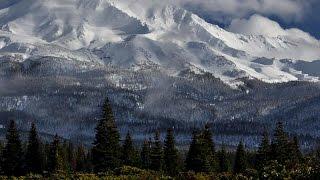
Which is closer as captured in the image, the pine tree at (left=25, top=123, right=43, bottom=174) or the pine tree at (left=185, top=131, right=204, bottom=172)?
the pine tree at (left=185, top=131, right=204, bottom=172)

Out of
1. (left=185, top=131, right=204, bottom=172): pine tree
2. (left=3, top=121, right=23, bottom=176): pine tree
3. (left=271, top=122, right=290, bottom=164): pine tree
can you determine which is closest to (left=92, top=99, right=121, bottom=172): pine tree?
(left=185, top=131, right=204, bottom=172): pine tree

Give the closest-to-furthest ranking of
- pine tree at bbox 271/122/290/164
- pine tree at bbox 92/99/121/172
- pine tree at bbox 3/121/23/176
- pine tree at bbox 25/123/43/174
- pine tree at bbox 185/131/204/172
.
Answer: pine tree at bbox 185/131/204/172 → pine tree at bbox 92/99/121/172 → pine tree at bbox 3/121/23/176 → pine tree at bbox 271/122/290/164 → pine tree at bbox 25/123/43/174

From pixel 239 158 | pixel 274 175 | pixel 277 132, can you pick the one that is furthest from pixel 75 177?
pixel 239 158

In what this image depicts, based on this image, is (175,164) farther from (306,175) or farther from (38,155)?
(306,175)

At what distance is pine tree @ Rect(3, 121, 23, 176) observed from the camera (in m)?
69.4

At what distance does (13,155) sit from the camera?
69812 millimetres

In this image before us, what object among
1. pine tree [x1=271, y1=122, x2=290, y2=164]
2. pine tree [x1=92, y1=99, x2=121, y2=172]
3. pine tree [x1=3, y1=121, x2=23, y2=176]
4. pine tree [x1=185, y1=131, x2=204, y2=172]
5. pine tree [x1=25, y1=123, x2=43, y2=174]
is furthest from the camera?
pine tree [x1=25, y1=123, x2=43, y2=174]

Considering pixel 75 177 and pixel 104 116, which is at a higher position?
pixel 104 116

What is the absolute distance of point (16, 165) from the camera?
230 feet

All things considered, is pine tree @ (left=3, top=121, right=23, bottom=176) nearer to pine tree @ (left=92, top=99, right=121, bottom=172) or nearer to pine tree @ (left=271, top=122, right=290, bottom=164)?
pine tree @ (left=92, top=99, right=121, bottom=172)

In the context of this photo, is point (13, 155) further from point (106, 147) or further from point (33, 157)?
point (106, 147)

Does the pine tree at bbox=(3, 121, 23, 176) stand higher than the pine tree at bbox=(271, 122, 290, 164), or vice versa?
the pine tree at bbox=(271, 122, 290, 164)

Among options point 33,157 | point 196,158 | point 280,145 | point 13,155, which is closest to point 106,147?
point 33,157

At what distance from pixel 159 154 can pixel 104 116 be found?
17.3 m
